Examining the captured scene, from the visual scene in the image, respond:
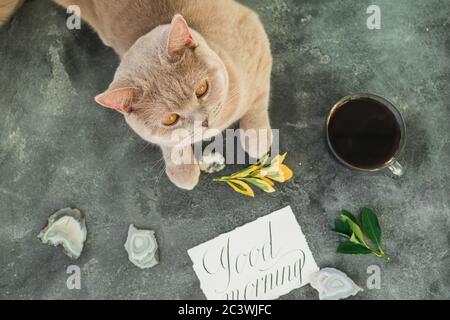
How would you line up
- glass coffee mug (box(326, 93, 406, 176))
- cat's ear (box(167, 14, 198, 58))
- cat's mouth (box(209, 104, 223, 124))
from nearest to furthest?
cat's ear (box(167, 14, 198, 58)) → cat's mouth (box(209, 104, 223, 124)) → glass coffee mug (box(326, 93, 406, 176))

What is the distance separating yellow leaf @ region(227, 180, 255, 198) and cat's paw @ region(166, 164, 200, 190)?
3.3 inches

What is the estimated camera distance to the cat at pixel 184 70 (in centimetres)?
69

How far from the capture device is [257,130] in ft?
3.20

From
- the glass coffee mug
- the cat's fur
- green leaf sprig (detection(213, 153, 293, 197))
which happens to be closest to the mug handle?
the glass coffee mug

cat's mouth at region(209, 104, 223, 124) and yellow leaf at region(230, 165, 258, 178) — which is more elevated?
cat's mouth at region(209, 104, 223, 124)

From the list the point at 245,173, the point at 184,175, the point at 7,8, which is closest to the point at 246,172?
the point at 245,173

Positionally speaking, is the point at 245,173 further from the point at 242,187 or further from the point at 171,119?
the point at 171,119

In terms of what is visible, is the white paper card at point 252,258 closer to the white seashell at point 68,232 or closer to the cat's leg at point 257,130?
the cat's leg at point 257,130

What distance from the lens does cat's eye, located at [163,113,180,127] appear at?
727mm

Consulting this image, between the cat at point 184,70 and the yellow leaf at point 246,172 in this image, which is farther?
the yellow leaf at point 246,172

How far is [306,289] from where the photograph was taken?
3.28 feet

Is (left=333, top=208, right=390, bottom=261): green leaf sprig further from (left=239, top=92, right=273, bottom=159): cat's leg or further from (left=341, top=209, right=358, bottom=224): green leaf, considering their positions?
(left=239, top=92, right=273, bottom=159): cat's leg

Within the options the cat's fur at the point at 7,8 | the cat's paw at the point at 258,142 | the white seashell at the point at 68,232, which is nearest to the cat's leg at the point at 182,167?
the cat's paw at the point at 258,142

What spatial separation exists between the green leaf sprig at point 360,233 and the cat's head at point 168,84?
429 millimetres
